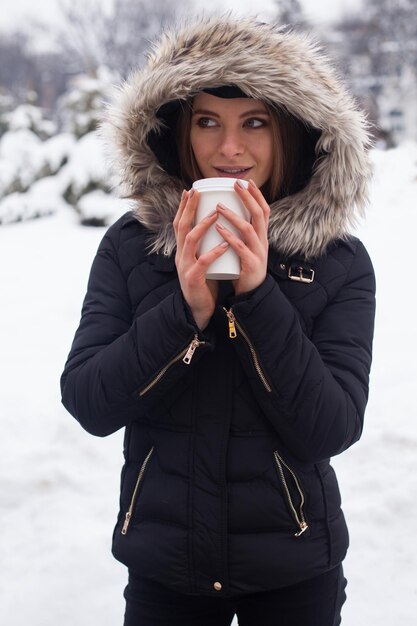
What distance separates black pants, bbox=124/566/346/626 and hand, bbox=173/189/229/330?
723mm

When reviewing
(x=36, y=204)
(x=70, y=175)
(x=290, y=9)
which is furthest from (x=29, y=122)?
(x=290, y=9)

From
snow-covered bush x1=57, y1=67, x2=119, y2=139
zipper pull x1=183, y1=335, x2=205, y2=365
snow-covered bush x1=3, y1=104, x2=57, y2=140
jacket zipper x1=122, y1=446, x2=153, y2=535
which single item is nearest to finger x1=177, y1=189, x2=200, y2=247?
zipper pull x1=183, y1=335, x2=205, y2=365

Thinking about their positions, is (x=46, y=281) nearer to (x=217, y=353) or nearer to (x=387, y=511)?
(x=387, y=511)

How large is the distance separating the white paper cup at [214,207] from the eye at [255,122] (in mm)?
399

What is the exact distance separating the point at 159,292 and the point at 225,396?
312 mm

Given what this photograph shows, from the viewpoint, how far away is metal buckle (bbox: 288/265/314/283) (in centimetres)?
170

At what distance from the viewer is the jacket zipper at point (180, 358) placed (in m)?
1.54

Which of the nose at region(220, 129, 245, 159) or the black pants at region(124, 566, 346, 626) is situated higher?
the nose at region(220, 129, 245, 159)

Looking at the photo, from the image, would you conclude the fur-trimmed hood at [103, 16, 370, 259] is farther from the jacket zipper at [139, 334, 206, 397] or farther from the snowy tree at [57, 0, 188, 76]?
the snowy tree at [57, 0, 188, 76]

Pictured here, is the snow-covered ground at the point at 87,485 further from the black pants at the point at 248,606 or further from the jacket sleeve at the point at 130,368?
the jacket sleeve at the point at 130,368

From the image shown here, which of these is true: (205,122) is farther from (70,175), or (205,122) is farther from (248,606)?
(70,175)

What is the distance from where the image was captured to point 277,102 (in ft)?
5.70

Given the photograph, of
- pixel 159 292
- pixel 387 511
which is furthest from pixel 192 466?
pixel 387 511

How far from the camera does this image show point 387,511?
372cm
